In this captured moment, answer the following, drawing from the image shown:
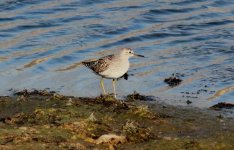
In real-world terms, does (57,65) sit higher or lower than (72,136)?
lower

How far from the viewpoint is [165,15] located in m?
21.3

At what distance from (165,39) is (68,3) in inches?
225

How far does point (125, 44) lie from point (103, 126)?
9334mm

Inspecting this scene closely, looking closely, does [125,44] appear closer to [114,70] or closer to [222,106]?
[114,70]

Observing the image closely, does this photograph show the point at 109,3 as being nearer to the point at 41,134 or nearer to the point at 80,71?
the point at 80,71

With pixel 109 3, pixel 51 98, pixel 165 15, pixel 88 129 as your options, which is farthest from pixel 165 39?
pixel 88 129

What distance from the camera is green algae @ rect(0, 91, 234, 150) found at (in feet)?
25.5

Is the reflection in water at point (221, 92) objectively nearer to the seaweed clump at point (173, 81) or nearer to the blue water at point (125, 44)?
the blue water at point (125, 44)

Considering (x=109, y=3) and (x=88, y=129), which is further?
(x=109, y=3)

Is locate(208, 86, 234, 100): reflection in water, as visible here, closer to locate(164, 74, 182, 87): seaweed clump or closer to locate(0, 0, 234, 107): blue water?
locate(0, 0, 234, 107): blue water

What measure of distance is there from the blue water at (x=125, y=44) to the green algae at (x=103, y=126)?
77.8 inches

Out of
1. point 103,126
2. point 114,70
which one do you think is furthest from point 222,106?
point 103,126

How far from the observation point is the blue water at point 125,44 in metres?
13.5

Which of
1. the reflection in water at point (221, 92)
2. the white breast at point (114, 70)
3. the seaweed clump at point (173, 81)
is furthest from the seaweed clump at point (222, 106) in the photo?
the seaweed clump at point (173, 81)
